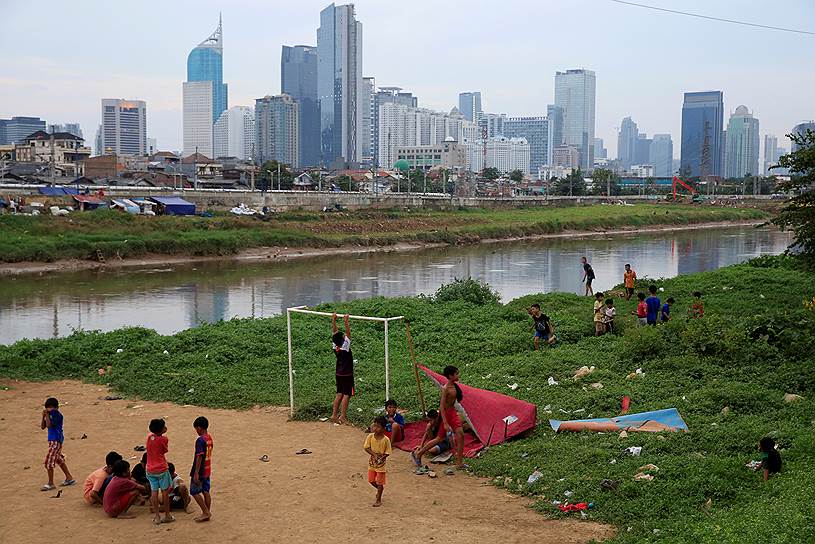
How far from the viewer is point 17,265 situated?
1574 inches

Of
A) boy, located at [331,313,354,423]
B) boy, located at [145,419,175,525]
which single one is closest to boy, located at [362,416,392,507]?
boy, located at [145,419,175,525]

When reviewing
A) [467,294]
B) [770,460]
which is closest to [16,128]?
[467,294]

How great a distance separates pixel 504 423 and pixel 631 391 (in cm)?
234

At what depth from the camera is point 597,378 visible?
13383 mm

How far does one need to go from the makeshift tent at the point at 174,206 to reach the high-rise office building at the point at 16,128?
447ft

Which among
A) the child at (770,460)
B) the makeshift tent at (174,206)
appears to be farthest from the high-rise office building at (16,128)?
the child at (770,460)

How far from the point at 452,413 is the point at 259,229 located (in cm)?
4633

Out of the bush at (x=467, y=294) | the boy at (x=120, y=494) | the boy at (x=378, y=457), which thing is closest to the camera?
the boy at (x=120, y=494)

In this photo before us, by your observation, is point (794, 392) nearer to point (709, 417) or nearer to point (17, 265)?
point (709, 417)

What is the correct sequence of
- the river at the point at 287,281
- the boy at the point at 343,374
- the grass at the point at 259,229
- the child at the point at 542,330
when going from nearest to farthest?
1. the boy at the point at 343,374
2. the child at the point at 542,330
3. the river at the point at 287,281
4. the grass at the point at 259,229

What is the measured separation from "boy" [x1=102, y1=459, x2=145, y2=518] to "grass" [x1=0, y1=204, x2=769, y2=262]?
34.9 meters

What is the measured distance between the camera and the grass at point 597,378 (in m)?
8.47

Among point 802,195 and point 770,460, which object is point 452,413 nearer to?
point 770,460

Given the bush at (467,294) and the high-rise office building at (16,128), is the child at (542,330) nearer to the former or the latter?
the bush at (467,294)
